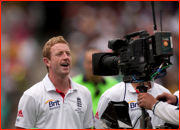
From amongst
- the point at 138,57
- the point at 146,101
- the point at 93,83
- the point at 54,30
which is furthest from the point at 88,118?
the point at 54,30

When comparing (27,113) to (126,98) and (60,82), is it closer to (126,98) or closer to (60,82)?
(60,82)

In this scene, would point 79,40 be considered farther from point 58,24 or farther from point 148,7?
point 148,7

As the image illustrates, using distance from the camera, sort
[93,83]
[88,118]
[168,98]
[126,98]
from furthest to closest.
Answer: [93,83], [126,98], [88,118], [168,98]

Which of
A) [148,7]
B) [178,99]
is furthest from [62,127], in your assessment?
[148,7]

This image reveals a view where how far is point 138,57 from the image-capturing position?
192 centimetres

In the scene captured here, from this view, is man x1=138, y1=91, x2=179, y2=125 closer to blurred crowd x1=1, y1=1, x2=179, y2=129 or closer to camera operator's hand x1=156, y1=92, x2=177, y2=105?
camera operator's hand x1=156, y1=92, x2=177, y2=105

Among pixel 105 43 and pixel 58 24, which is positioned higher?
pixel 58 24

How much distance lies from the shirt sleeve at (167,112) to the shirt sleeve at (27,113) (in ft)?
3.49

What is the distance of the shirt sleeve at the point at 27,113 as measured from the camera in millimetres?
2098

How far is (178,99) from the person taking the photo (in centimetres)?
211

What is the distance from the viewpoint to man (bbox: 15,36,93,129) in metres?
2.11

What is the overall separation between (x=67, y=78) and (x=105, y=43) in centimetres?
332

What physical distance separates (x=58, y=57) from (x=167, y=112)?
43.9 inches

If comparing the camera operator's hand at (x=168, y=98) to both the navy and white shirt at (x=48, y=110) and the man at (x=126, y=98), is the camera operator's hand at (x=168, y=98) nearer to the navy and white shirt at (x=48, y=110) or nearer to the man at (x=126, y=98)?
the man at (x=126, y=98)
